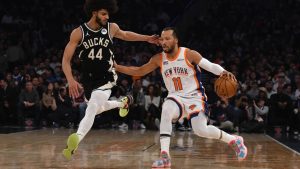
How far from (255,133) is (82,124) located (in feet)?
27.8

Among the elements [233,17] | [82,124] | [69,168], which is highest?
[233,17]

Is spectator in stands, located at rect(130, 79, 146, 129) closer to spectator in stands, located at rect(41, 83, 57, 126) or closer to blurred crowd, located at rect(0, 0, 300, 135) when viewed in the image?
blurred crowd, located at rect(0, 0, 300, 135)

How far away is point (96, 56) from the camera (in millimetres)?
7609

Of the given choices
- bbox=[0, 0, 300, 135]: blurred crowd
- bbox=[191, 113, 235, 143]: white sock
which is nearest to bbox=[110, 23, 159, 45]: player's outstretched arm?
bbox=[191, 113, 235, 143]: white sock

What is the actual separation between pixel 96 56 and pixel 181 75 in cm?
115

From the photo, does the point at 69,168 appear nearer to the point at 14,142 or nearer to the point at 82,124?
the point at 82,124

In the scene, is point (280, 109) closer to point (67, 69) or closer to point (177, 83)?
point (177, 83)

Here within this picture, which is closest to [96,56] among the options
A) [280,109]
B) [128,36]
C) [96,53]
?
[96,53]

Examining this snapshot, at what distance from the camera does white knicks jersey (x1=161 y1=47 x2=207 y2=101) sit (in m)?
7.23

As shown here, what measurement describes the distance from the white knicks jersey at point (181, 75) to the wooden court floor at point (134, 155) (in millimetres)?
912

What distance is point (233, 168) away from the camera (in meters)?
7.00

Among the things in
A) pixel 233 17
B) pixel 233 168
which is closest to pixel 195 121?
pixel 233 168

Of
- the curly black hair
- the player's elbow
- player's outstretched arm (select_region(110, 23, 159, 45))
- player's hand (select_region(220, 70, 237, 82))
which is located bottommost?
player's hand (select_region(220, 70, 237, 82))

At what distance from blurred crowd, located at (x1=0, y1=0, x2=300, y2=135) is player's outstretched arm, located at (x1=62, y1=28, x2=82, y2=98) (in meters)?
4.25
